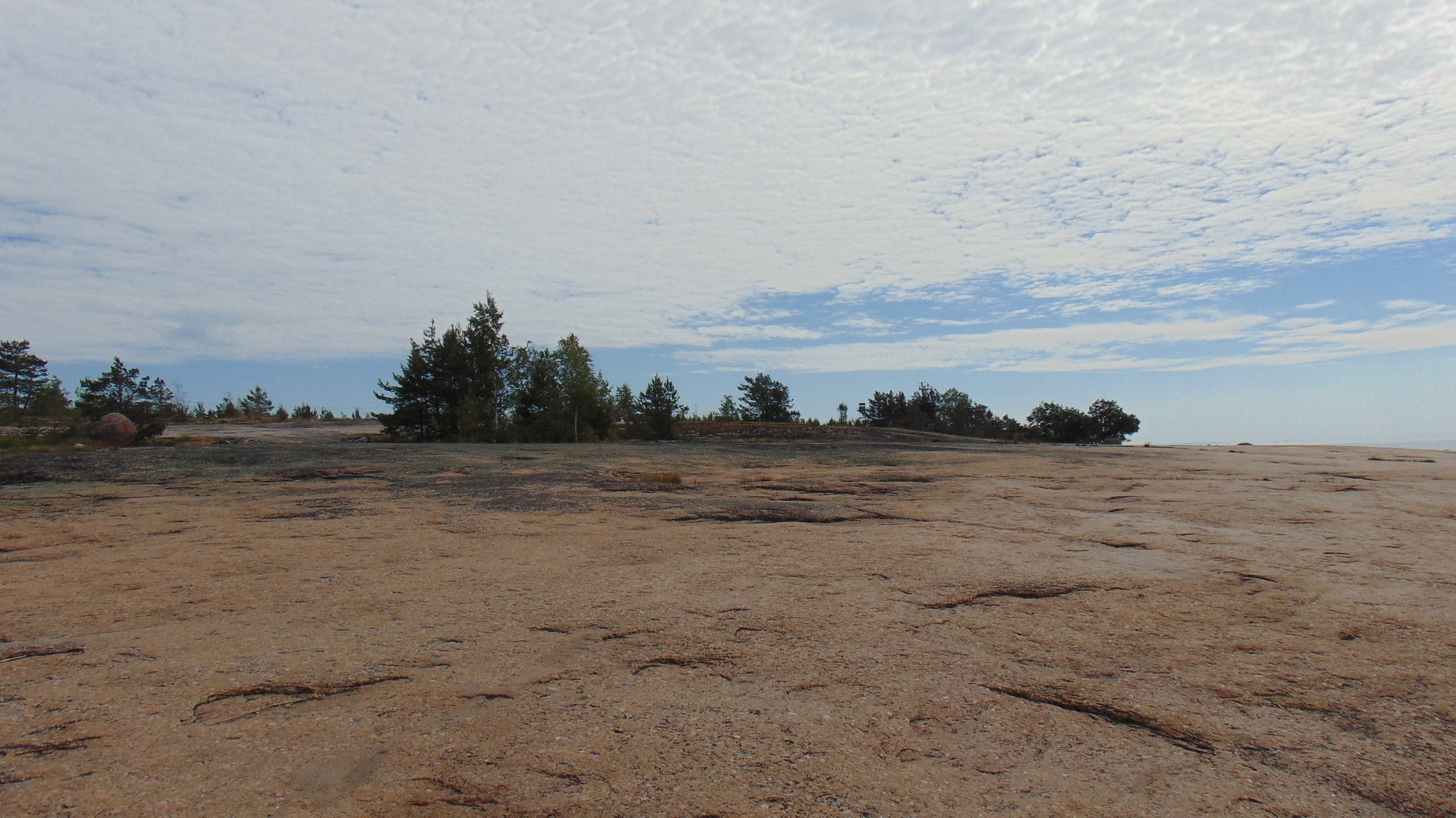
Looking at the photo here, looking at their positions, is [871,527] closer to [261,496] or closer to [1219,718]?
[1219,718]

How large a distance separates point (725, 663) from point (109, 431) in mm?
21894

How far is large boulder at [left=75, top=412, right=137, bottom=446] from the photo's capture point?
57.9ft

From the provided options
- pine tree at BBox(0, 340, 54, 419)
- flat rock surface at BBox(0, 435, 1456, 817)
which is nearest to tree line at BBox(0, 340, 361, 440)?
pine tree at BBox(0, 340, 54, 419)

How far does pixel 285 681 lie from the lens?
84.9 inches

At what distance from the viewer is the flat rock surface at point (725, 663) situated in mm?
1605

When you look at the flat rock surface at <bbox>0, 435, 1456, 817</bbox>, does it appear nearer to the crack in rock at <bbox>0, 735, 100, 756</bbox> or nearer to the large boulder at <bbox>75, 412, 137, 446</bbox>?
the crack in rock at <bbox>0, 735, 100, 756</bbox>

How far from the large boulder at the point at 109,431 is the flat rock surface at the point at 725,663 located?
16279 mm

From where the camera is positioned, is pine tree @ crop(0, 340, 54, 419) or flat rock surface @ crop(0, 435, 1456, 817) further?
pine tree @ crop(0, 340, 54, 419)

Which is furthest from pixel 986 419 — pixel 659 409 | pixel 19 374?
pixel 19 374

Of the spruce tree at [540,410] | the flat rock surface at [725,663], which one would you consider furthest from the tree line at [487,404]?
the flat rock surface at [725,663]

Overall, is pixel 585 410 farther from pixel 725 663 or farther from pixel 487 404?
pixel 725 663

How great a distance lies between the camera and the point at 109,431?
17.9 metres

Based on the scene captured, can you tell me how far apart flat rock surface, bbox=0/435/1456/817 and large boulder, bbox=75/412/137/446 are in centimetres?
1628

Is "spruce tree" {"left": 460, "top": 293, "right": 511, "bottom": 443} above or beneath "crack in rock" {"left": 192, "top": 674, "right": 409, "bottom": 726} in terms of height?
above
